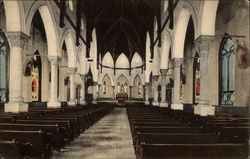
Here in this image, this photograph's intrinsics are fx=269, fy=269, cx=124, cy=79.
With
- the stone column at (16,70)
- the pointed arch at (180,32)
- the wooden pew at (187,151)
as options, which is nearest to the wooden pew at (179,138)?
the wooden pew at (187,151)

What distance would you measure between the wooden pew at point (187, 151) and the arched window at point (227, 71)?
12.0 meters

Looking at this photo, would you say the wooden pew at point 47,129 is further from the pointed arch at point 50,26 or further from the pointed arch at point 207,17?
the pointed arch at point 50,26

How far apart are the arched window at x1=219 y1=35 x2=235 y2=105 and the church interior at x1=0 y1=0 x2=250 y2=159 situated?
62 millimetres

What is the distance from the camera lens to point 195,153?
413 centimetres

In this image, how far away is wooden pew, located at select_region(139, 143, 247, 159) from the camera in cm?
412

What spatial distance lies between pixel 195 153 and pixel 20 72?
31.5 ft

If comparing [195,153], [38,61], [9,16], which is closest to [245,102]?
[195,153]

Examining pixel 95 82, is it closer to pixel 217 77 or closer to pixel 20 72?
pixel 217 77

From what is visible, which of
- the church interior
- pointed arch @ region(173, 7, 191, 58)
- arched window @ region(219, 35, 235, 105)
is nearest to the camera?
the church interior

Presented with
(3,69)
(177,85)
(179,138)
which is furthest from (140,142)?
(3,69)

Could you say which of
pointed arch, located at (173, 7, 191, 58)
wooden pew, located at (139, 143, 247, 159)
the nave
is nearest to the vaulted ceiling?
pointed arch, located at (173, 7, 191, 58)

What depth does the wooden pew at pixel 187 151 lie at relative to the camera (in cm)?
412

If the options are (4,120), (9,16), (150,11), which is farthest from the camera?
(150,11)

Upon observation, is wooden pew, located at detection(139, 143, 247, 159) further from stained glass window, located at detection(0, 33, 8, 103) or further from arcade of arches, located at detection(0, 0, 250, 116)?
stained glass window, located at detection(0, 33, 8, 103)
